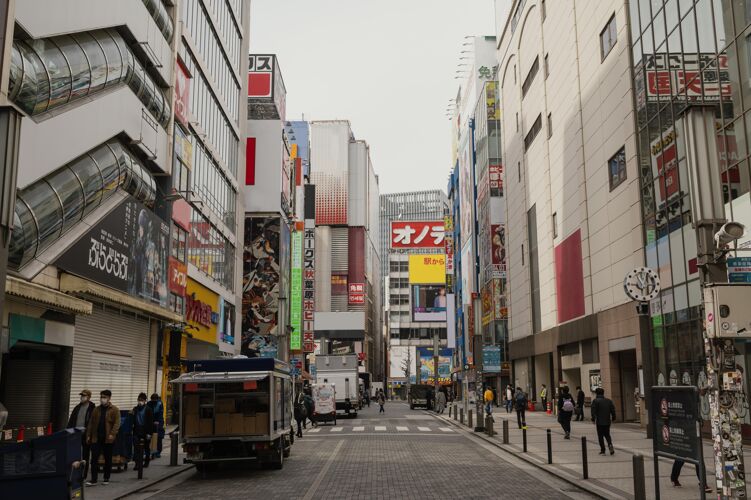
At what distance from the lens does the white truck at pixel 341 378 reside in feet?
144

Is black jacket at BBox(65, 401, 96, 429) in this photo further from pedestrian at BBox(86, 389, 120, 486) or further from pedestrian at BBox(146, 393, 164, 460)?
pedestrian at BBox(146, 393, 164, 460)

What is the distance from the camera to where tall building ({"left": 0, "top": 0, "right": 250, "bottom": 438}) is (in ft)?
58.2

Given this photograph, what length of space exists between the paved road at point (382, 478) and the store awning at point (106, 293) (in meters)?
6.18

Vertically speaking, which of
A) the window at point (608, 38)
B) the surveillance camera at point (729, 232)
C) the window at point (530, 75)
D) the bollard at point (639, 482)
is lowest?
the bollard at point (639, 482)

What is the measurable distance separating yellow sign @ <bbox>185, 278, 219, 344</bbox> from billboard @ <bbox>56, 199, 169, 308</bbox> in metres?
6.72

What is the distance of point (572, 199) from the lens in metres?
40.8

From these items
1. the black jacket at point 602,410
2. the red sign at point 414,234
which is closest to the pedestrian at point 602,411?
the black jacket at point 602,410

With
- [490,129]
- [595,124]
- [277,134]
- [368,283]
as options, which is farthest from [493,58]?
[368,283]

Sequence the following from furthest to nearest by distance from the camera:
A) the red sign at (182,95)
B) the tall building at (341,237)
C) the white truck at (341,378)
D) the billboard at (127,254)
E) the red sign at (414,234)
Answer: the red sign at (414,234), the tall building at (341,237), the white truck at (341,378), the red sign at (182,95), the billboard at (127,254)

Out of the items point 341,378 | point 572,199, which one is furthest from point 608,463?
point 341,378

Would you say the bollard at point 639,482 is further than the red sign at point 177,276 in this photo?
No

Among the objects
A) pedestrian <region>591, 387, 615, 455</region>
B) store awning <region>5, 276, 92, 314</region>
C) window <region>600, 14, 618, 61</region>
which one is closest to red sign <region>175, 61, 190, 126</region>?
store awning <region>5, 276, 92, 314</region>

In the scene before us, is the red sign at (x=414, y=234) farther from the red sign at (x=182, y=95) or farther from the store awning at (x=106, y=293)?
the store awning at (x=106, y=293)

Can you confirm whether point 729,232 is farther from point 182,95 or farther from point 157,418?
point 182,95
